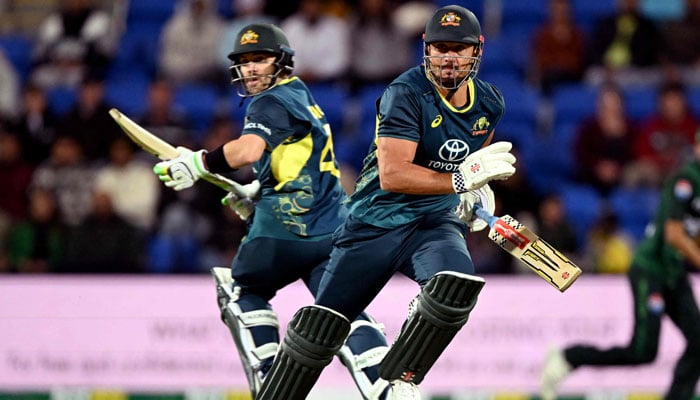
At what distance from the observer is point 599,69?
11203mm

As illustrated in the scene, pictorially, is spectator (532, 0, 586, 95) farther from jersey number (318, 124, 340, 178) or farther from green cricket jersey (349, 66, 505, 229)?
green cricket jersey (349, 66, 505, 229)

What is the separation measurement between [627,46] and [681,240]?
13.0 feet

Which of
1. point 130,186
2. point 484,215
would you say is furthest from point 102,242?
point 484,215

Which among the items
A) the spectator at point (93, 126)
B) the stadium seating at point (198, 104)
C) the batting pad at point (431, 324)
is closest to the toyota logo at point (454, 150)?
the batting pad at point (431, 324)

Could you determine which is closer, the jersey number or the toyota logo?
the toyota logo

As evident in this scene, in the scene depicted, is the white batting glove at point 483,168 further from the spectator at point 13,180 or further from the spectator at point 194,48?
the spectator at point 194,48

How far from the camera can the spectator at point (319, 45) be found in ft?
36.7

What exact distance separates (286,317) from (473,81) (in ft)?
12.2

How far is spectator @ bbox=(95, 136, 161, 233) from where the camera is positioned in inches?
394

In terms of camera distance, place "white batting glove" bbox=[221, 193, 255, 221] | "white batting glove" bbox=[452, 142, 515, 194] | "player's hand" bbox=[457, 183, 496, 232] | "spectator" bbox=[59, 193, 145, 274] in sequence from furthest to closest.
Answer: "spectator" bbox=[59, 193, 145, 274]
"white batting glove" bbox=[221, 193, 255, 221]
"player's hand" bbox=[457, 183, 496, 232]
"white batting glove" bbox=[452, 142, 515, 194]

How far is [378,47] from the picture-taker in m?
11.1

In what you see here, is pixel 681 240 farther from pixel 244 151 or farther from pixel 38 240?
pixel 38 240

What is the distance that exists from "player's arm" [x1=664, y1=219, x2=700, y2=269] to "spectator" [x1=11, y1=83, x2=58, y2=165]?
5.61 meters

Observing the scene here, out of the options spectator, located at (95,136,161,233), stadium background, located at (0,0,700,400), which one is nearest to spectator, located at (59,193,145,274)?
spectator, located at (95,136,161,233)
